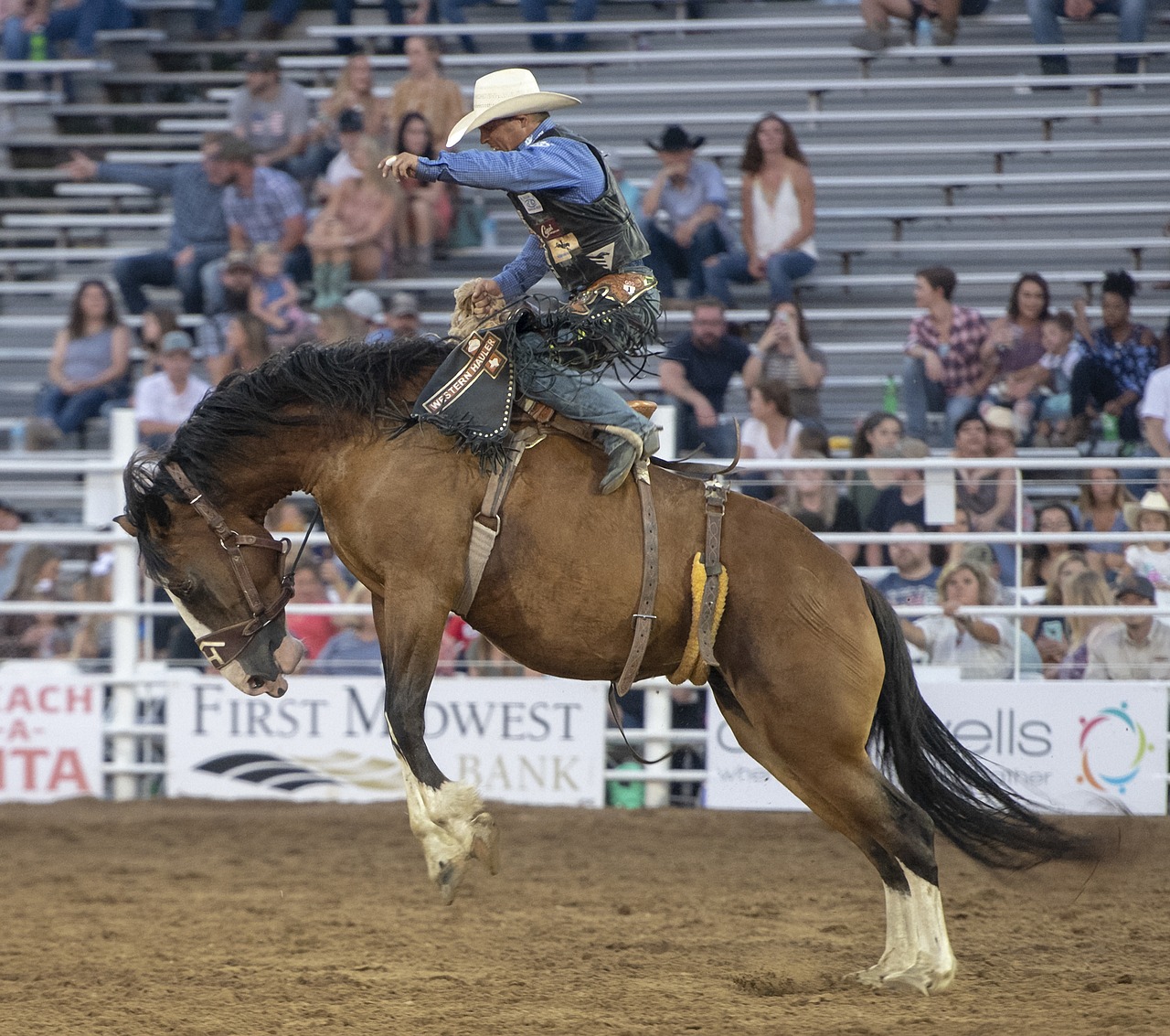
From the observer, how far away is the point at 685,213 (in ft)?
35.1

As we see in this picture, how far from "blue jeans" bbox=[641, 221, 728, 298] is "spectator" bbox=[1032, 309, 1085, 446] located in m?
2.42

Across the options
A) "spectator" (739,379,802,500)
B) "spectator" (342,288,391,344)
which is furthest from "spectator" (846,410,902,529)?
"spectator" (342,288,391,344)

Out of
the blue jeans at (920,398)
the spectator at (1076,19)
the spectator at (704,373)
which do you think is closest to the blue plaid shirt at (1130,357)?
the blue jeans at (920,398)

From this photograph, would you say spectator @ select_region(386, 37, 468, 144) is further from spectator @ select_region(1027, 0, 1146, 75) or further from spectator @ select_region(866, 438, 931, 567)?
spectator @ select_region(866, 438, 931, 567)

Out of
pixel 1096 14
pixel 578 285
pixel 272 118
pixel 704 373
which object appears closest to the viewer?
pixel 578 285

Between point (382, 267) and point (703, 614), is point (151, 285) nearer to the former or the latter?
point (382, 267)

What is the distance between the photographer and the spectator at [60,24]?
13.5m

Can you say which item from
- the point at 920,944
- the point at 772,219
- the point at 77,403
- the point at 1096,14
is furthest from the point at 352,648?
the point at 1096,14

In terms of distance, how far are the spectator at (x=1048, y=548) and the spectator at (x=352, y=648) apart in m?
3.58

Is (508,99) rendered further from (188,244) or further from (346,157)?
(188,244)

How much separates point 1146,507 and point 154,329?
6.57m

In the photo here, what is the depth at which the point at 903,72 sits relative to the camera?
1259 cm

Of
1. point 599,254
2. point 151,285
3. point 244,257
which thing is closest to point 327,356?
point 599,254

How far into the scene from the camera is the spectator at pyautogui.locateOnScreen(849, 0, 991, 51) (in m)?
12.4
